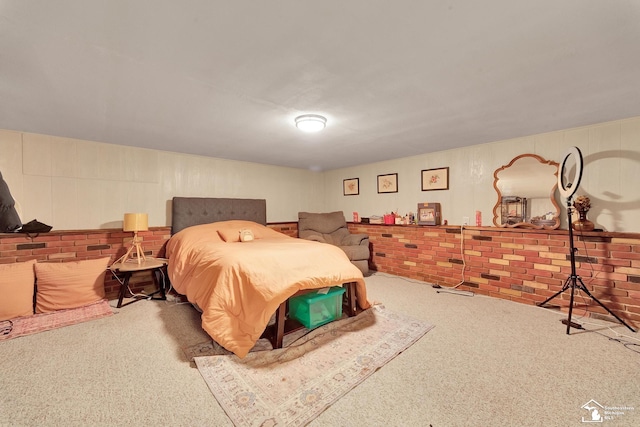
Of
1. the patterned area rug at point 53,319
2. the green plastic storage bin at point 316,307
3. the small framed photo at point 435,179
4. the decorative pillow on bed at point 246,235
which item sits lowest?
the patterned area rug at point 53,319

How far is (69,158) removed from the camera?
3.26m

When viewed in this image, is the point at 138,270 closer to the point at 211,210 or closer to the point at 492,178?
the point at 211,210

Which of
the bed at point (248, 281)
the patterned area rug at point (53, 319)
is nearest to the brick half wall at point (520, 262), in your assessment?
the bed at point (248, 281)

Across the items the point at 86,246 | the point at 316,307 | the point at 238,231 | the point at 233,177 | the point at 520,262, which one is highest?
the point at 233,177

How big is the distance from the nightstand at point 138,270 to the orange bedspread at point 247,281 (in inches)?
15.0

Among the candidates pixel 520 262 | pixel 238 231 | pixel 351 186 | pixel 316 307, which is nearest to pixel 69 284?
pixel 238 231

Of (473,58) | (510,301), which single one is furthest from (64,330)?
(510,301)

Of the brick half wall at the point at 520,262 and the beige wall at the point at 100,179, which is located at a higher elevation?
the beige wall at the point at 100,179

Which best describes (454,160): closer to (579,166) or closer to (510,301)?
(579,166)

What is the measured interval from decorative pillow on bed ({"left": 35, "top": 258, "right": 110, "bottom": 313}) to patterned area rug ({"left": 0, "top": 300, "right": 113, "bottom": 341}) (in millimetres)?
82

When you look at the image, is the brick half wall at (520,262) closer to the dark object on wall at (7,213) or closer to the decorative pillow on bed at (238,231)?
the decorative pillow on bed at (238,231)

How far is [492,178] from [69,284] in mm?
5405

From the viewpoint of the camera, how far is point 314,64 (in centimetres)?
162

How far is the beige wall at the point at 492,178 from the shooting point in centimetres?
270
